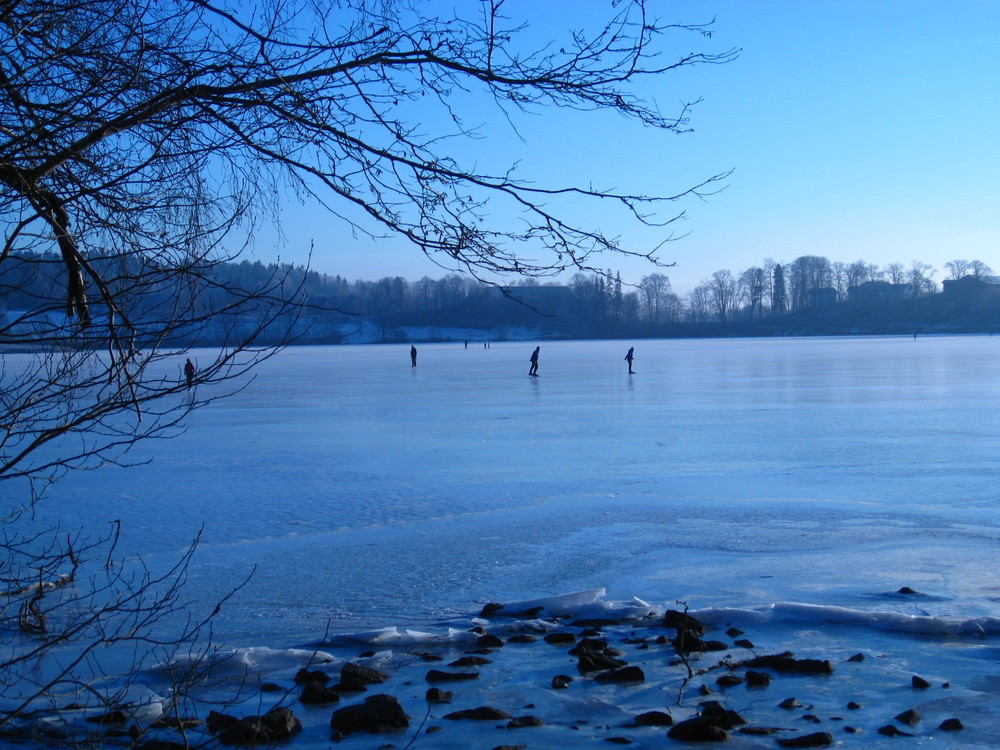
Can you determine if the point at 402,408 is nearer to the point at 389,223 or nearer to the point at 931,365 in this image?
the point at 389,223

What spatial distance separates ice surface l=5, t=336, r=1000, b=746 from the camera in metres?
6.27

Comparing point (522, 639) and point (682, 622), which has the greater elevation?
point (682, 622)

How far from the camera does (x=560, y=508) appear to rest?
32.1 feet

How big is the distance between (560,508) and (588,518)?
0.54 meters

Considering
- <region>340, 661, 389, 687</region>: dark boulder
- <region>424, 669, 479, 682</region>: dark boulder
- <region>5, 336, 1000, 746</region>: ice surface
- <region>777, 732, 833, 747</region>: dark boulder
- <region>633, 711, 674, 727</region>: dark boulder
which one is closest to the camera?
<region>777, 732, 833, 747</region>: dark boulder

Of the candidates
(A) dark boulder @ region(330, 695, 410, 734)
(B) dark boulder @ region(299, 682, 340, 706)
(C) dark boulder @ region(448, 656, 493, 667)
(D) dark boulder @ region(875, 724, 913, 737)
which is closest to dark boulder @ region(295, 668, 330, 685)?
(B) dark boulder @ region(299, 682, 340, 706)

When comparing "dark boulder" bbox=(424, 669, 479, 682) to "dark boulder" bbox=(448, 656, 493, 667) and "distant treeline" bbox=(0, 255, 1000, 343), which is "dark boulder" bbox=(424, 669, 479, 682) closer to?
"dark boulder" bbox=(448, 656, 493, 667)

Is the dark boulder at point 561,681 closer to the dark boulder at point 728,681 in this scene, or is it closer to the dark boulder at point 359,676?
the dark boulder at point 728,681

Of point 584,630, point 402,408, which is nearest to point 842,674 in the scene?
point 584,630

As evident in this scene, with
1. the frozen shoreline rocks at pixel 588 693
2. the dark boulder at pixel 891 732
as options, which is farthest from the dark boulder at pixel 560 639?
the dark boulder at pixel 891 732

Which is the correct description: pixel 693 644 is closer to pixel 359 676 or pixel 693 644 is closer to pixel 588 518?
pixel 359 676

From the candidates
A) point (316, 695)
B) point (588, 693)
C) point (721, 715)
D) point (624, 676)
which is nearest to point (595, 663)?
point (624, 676)

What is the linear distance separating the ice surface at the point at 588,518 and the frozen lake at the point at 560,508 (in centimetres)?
4

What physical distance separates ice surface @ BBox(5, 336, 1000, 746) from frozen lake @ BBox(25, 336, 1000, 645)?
4cm
